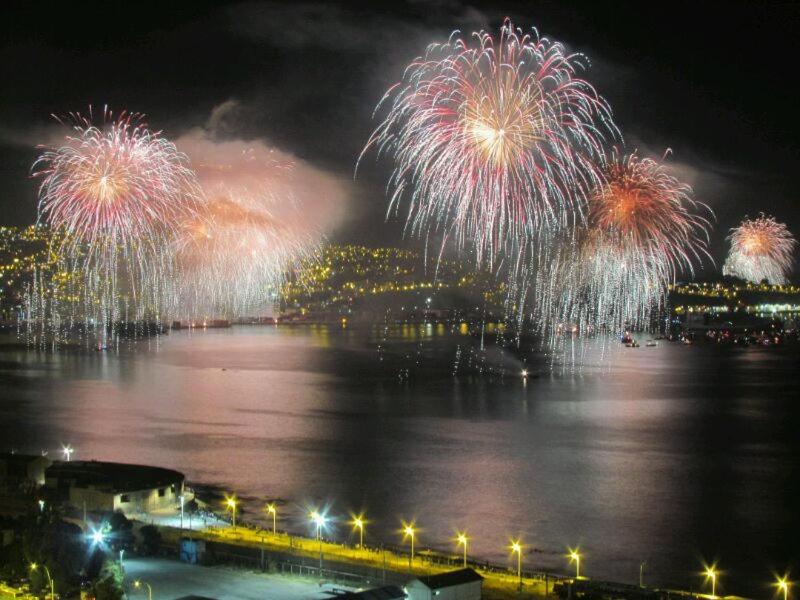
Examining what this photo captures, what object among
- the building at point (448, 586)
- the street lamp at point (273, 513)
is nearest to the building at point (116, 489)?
the street lamp at point (273, 513)

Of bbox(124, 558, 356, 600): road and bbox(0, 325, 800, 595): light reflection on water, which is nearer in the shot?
bbox(124, 558, 356, 600): road

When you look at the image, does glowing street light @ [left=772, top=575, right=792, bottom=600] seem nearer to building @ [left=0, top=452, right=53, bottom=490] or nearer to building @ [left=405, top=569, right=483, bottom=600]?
building @ [left=405, top=569, right=483, bottom=600]

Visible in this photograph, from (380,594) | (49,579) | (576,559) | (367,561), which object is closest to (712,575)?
(576,559)

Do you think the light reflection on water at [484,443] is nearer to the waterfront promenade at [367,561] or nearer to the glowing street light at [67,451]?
the glowing street light at [67,451]

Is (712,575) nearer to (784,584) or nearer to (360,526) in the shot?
(784,584)

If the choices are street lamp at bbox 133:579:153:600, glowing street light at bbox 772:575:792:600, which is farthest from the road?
glowing street light at bbox 772:575:792:600

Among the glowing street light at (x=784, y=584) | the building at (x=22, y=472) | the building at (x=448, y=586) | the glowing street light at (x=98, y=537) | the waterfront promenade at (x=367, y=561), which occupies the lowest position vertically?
the glowing street light at (x=784, y=584)
